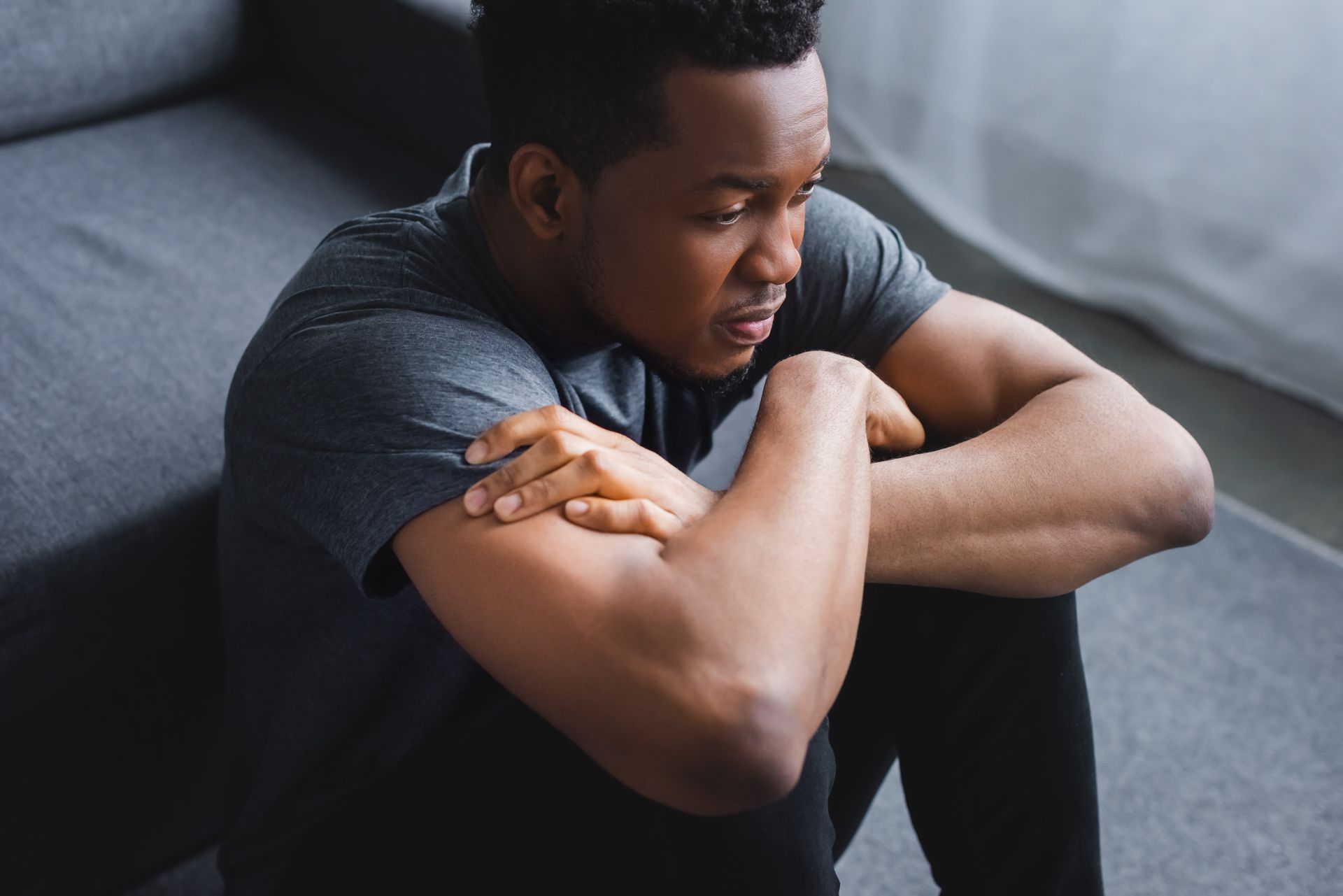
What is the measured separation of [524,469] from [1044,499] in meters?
0.45

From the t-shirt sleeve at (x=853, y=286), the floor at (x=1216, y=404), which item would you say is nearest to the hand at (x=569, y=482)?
the t-shirt sleeve at (x=853, y=286)

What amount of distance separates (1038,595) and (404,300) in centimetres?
57

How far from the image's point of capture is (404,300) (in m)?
0.88

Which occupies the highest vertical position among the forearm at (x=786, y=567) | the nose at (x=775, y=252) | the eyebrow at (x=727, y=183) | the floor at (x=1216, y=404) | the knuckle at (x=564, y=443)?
the eyebrow at (x=727, y=183)

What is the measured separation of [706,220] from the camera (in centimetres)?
89

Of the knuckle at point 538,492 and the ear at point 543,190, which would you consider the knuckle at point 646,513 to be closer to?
the knuckle at point 538,492

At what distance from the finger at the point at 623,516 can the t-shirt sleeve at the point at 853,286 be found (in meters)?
0.41

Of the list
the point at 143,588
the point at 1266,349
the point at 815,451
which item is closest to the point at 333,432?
the point at 815,451

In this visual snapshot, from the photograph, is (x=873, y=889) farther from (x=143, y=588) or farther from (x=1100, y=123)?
(x=1100, y=123)

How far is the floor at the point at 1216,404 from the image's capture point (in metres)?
1.98

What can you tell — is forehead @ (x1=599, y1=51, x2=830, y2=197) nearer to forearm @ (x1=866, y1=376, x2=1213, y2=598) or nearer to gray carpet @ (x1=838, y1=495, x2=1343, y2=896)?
forearm @ (x1=866, y1=376, x2=1213, y2=598)

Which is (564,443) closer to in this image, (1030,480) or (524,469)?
(524,469)

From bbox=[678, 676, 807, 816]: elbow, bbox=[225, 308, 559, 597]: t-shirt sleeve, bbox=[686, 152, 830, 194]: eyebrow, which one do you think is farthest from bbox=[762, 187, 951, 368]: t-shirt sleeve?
bbox=[678, 676, 807, 816]: elbow

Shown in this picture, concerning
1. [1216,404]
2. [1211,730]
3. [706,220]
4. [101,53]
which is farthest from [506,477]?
[1216,404]
